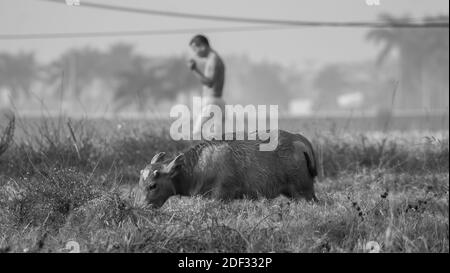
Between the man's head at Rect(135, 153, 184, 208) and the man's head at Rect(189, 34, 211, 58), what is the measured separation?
3.40m

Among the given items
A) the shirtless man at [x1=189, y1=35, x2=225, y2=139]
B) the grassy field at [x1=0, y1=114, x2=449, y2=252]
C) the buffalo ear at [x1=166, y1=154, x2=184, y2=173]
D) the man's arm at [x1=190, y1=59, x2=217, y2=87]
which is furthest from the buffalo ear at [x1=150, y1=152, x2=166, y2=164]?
the man's arm at [x1=190, y1=59, x2=217, y2=87]

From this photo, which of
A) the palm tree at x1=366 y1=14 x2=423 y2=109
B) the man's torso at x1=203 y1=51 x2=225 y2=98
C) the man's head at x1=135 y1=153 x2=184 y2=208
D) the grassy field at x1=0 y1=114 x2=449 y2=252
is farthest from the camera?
the palm tree at x1=366 y1=14 x2=423 y2=109

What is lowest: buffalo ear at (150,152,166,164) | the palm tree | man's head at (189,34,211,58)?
the palm tree

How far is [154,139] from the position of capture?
9008mm

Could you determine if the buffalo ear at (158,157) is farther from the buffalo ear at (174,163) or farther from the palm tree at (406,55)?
the palm tree at (406,55)

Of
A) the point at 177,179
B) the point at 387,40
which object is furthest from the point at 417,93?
the point at 177,179

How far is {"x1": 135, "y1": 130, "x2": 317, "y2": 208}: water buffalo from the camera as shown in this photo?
5.64 meters

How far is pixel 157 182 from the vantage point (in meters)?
5.50

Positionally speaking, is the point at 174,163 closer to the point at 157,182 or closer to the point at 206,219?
the point at 157,182

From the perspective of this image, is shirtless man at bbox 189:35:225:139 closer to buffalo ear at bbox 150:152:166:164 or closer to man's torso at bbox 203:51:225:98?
man's torso at bbox 203:51:225:98

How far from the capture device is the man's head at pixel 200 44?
8.66m

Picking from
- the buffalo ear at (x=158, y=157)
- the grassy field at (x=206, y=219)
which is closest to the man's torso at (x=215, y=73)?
the grassy field at (x=206, y=219)
